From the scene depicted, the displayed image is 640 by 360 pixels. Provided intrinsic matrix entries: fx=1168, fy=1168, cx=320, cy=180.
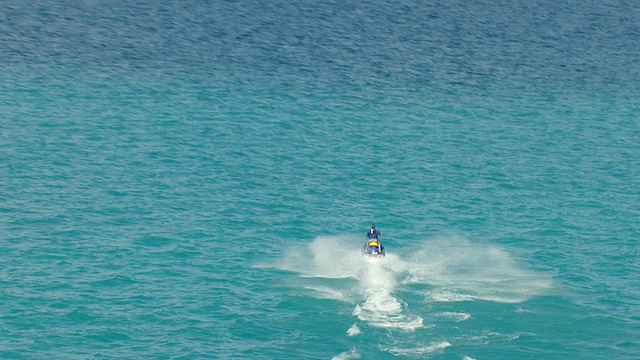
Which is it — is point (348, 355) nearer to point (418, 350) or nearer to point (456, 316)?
point (418, 350)

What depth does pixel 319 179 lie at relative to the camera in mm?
108062

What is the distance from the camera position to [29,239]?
9188cm

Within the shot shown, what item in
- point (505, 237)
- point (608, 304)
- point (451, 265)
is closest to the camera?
point (608, 304)

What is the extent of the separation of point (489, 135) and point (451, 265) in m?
33.1

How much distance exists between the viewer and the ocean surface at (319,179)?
7994 centimetres

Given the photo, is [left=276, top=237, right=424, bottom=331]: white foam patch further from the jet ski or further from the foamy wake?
the jet ski

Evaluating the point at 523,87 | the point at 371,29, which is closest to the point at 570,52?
the point at 523,87

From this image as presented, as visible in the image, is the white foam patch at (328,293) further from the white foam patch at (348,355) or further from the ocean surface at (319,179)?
the white foam patch at (348,355)

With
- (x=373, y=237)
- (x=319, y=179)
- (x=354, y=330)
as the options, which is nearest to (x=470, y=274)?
(x=373, y=237)

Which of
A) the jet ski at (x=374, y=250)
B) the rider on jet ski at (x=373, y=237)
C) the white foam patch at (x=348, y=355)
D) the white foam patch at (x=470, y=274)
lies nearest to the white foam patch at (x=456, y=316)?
the white foam patch at (x=470, y=274)

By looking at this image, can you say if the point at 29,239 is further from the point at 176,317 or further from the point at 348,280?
the point at 348,280

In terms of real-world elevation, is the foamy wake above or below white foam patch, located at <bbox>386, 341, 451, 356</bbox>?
above

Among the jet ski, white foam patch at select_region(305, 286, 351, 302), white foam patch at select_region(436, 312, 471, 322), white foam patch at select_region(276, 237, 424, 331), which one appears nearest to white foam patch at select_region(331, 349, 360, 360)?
white foam patch at select_region(276, 237, 424, 331)

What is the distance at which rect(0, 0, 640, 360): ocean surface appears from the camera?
79.9m
